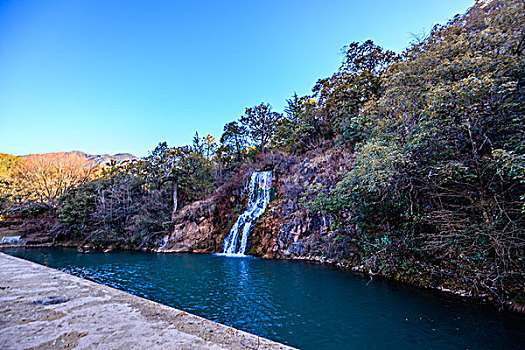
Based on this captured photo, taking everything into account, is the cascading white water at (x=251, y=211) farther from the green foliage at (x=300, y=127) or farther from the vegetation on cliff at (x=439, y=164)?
the green foliage at (x=300, y=127)

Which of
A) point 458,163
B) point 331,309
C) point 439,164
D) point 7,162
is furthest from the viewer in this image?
point 7,162

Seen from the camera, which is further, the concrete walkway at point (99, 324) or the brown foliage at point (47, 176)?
the brown foliage at point (47, 176)

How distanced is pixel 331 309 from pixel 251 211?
11056mm

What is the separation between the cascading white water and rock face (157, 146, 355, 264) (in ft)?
1.55

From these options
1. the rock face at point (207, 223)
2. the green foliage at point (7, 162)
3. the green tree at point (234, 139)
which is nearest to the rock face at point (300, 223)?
the rock face at point (207, 223)

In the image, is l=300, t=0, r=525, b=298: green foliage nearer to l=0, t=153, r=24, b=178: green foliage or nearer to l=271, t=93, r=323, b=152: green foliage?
l=271, t=93, r=323, b=152: green foliage

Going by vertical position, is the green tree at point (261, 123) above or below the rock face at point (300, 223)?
above

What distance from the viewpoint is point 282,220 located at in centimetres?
1426

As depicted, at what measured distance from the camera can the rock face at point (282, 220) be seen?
12.1 meters

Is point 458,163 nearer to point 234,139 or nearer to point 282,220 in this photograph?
point 282,220

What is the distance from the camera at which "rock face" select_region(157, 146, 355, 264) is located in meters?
12.1

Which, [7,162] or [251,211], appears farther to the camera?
[7,162]

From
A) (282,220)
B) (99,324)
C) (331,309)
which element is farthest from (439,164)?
(282,220)

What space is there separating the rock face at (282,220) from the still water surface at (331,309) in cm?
285
